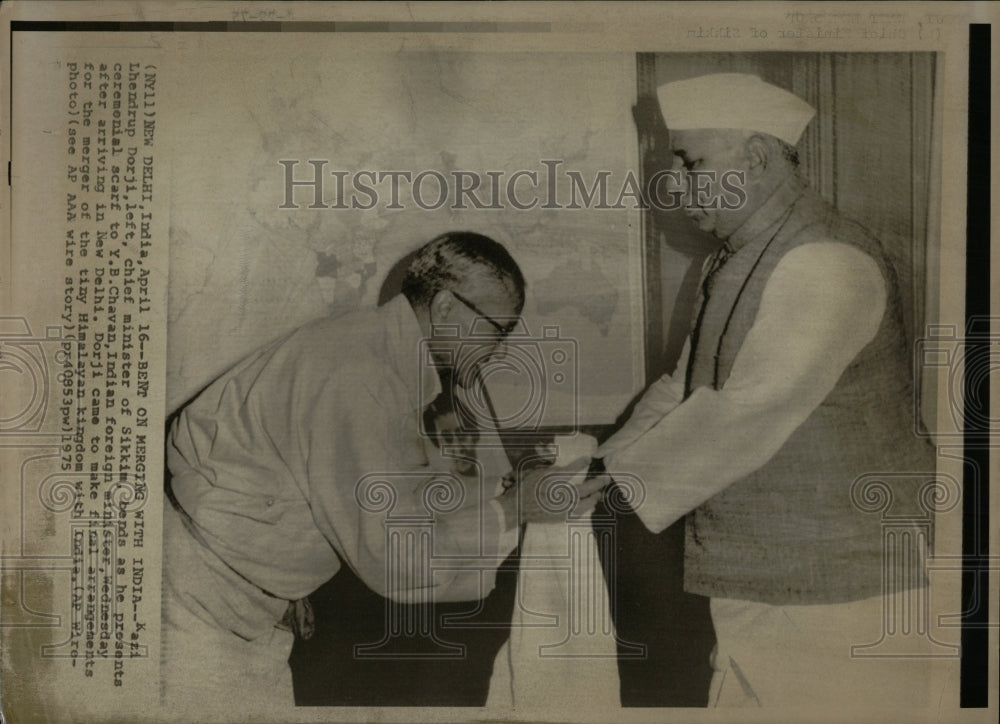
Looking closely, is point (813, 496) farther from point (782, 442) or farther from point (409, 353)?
point (409, 353)

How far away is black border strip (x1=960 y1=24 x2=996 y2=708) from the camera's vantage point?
8.50 feet

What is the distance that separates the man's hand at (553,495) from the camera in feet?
8.44

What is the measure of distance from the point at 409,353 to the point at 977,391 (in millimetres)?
1821

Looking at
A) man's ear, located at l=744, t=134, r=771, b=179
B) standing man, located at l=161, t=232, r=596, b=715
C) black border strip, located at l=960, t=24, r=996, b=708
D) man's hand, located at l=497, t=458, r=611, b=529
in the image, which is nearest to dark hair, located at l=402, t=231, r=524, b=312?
standing man, located at l=161, t=232, r=596, b=715

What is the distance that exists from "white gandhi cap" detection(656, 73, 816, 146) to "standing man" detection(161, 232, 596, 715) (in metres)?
0.85

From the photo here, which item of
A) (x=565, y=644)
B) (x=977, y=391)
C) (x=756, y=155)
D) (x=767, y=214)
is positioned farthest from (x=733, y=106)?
(x=565, y=644)

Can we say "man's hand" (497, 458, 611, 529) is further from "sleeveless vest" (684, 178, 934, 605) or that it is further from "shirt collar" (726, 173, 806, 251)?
"shirt collar" (726, 173, 806, 251)

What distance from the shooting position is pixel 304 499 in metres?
2.57

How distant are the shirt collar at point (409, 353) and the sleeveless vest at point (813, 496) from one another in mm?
831

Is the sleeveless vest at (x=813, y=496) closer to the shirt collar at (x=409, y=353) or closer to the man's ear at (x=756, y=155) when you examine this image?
the man's ear at (x=756, y=155)

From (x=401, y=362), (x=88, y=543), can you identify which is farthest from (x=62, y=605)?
(x=401, y=362)

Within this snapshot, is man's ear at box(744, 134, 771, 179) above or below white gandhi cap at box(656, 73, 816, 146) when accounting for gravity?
below

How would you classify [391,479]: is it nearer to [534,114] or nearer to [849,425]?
[534,114]

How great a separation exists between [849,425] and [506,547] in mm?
1152
